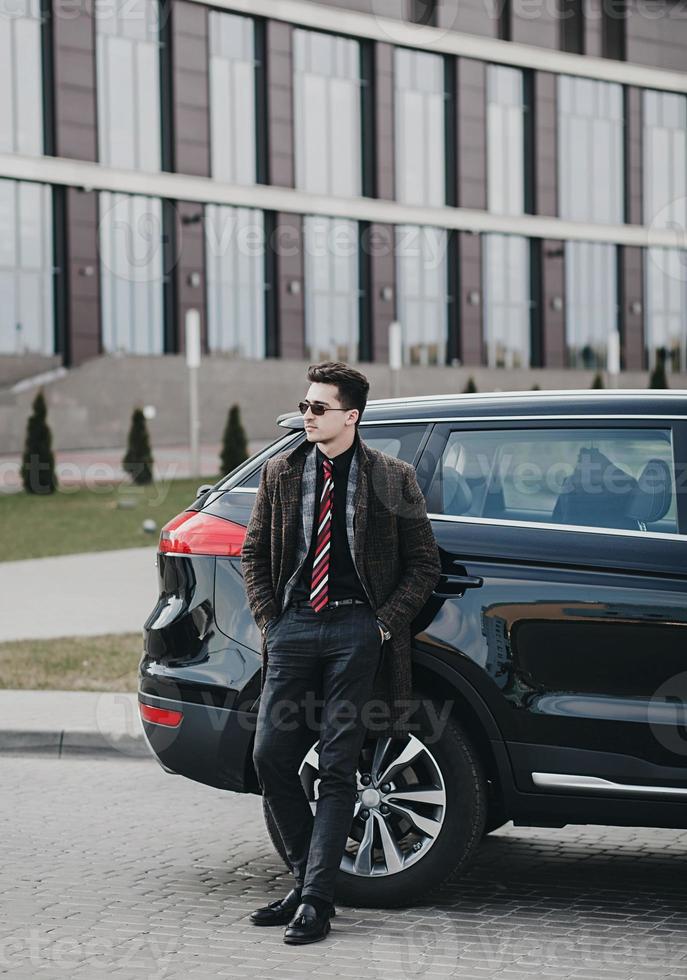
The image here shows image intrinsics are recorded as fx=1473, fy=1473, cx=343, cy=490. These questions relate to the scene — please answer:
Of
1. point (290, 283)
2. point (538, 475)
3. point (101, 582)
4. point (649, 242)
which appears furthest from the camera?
point (649, 242)

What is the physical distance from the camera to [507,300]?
52719 millimetres

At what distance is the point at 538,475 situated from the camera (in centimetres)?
528

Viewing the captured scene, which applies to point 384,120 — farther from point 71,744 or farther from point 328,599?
point 328,599

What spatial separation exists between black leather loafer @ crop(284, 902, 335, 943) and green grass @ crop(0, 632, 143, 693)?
16.2 feet

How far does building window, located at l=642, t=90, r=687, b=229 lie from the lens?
183 ft

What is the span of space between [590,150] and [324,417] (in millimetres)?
51642

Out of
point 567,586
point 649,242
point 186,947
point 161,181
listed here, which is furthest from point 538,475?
point 649,242

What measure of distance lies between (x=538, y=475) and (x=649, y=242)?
173ft

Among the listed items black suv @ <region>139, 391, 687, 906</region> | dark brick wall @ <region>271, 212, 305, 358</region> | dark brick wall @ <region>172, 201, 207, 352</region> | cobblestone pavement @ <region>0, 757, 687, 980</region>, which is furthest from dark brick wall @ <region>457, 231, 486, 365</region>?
black suv @ <region>139, 391, 687, 906</region>

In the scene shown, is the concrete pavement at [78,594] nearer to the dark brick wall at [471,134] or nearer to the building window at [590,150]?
the dark brick wall at [471,134]

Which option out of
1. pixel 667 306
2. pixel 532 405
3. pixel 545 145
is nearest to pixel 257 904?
pixel 532 405

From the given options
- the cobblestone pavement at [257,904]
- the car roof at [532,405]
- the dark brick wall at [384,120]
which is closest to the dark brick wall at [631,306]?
the dark brick wall at [384,120]

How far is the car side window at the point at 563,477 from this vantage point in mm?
5129

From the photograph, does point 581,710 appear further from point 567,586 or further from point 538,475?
point 538,475
